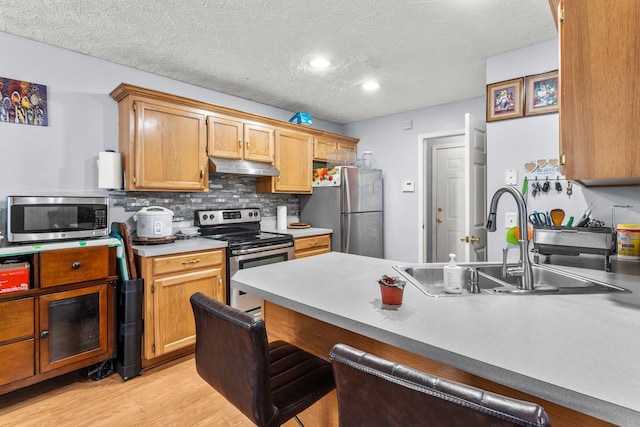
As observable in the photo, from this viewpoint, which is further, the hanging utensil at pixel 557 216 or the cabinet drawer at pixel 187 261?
the cabinet drawer at pixel 187 261

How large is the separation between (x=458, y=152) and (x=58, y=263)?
438 cm

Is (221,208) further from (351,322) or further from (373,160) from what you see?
(351,322)

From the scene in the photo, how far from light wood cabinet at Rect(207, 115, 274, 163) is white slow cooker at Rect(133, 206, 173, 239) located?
2.40ft

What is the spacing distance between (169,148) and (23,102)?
0.97m

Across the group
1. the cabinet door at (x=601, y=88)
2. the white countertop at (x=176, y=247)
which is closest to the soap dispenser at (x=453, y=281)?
the cabinet door at (x=601, y=88)

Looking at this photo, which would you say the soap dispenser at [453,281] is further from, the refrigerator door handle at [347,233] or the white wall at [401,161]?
the white wall at [401,161]

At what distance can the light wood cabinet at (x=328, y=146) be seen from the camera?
4.14m

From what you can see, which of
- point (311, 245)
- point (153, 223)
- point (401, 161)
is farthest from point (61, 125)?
point (401, 161)

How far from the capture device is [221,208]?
11.3 ft

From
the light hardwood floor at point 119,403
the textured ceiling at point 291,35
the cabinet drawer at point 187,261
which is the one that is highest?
the textured ceiling at point 291,35

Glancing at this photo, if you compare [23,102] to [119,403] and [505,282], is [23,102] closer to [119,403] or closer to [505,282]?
[119,403]

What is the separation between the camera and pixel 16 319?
1.92 metres

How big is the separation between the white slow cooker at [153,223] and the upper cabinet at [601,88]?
105 inches

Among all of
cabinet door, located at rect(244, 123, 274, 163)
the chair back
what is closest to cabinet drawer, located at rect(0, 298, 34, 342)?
the chair back
